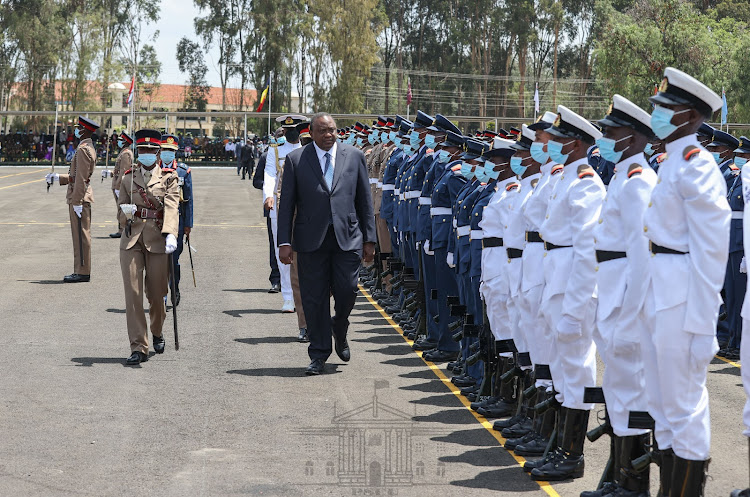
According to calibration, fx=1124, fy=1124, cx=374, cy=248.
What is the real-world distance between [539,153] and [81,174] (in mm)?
10317

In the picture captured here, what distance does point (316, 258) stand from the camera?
10266 millimetres

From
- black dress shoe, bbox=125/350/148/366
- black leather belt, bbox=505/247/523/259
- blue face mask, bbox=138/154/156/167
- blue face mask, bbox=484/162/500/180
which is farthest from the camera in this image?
blue face mask, bbox=138/154/156/167

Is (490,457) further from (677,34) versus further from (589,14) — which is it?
(589,14)

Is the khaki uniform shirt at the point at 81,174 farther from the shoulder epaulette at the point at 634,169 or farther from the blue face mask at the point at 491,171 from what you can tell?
the shoulder epaulette at the point at 634,169

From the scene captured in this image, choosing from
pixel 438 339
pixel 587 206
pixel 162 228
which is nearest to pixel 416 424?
pixel 587 206

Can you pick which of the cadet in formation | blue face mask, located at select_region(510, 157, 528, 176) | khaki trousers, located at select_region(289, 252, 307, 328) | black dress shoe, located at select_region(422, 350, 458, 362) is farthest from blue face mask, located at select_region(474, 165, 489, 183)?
khaki trousers, located at select_region(289, 252, 307, 328)

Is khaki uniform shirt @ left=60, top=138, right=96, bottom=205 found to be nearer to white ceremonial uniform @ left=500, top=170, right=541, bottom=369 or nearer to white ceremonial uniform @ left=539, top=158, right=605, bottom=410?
white ceremonial uniform @ left=500, top=170, right=541, bottom=369

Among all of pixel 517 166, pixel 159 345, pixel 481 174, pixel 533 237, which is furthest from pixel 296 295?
pixel 533 237

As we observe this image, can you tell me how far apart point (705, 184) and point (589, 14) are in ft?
280

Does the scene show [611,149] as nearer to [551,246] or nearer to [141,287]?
[551,246]

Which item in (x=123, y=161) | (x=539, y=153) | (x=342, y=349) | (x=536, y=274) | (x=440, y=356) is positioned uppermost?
(x=539, y=153)

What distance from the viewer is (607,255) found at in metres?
6.39

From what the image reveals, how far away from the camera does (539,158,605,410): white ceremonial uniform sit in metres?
6.88

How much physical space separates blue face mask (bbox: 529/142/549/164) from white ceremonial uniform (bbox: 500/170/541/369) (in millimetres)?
284
